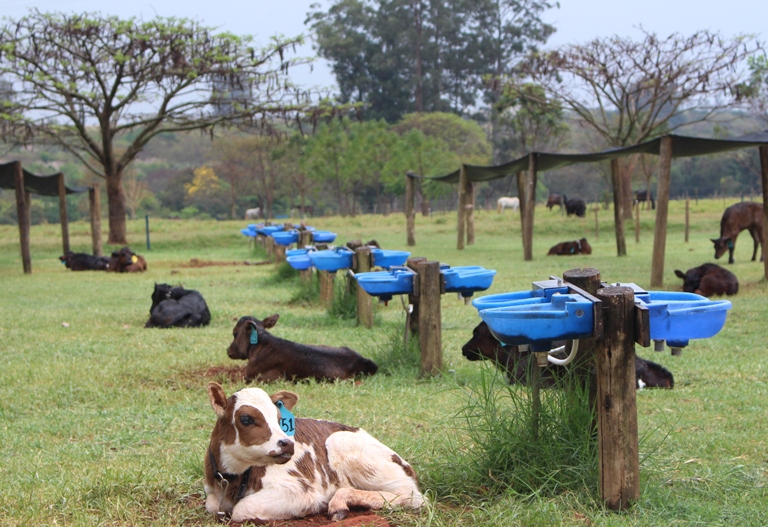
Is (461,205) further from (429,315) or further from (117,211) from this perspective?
(429,315)

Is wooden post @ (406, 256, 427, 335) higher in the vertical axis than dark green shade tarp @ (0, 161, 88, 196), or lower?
lower

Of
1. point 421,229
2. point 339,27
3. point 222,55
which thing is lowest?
point 421,229

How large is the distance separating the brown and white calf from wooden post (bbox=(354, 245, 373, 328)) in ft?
16.8

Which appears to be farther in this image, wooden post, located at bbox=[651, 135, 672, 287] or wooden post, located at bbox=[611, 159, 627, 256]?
wooden post, located at bbox=[611, 159, 627, 256]

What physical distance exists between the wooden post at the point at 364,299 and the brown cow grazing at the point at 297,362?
7.60 ft

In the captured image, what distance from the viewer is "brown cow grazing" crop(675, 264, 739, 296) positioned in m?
10.9

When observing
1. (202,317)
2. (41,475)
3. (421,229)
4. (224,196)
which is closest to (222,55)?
(421,229)

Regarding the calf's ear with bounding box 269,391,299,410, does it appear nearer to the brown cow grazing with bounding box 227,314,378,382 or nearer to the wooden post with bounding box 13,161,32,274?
the brown cow grazing with bounding box 227,314,378,382

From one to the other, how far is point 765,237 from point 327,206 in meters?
53.1

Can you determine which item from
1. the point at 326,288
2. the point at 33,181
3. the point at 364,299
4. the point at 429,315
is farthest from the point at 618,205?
the point at 33,181

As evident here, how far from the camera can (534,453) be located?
362 centimetres

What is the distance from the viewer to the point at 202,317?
31.3 feet

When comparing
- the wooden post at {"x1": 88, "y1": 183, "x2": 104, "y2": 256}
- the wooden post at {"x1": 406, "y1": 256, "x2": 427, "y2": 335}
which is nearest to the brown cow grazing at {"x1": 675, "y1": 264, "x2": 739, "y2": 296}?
the wooden post at {"x1": 406, "y1": 256, "x2": 427, "y2": 335}

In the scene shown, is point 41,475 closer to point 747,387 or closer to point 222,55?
point 747,387
